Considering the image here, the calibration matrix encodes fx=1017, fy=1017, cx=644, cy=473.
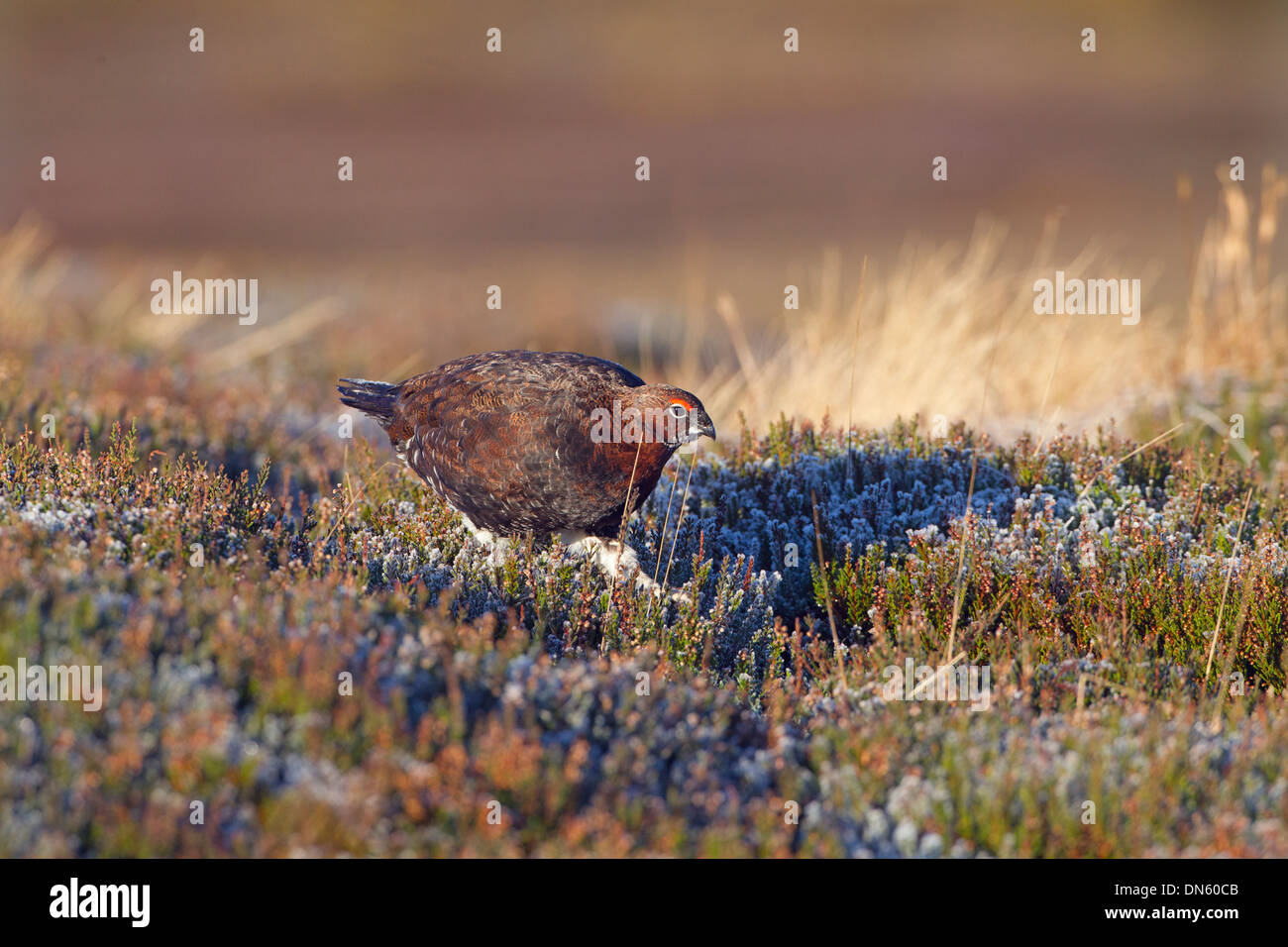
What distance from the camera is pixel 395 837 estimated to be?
2771 mm

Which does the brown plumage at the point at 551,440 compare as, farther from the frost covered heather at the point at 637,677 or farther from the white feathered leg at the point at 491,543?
the frost covered heather at the point at 637,677

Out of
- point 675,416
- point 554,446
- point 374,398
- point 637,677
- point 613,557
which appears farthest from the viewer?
point 374,398

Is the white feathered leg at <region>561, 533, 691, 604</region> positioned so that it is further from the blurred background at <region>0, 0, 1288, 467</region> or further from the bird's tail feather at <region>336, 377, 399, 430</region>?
the blurred background at <region>0, 0, 1288, 467</region>

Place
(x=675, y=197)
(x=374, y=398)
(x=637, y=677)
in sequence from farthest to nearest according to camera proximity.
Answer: (x=675, y=197)
(x=374, y=398)
(x=637, y=677)

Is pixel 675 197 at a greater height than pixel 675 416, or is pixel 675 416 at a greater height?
pixel 675 197

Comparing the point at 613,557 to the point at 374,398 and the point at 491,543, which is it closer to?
the point at 491,543

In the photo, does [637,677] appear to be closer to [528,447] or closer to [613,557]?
[613,557]

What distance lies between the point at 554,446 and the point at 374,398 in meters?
1.69

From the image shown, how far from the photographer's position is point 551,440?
4.55m

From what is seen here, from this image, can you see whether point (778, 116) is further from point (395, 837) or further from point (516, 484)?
point (395, 837)

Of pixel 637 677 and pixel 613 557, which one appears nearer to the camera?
pixel 637 677

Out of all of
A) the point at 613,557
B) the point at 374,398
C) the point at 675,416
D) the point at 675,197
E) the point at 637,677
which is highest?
the point at 675,197

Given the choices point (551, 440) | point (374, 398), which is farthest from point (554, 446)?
point (374, 398)

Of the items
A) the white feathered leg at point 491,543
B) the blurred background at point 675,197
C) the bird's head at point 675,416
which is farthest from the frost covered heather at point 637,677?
the blurred background at point 675,197
